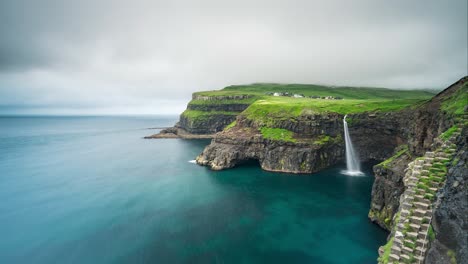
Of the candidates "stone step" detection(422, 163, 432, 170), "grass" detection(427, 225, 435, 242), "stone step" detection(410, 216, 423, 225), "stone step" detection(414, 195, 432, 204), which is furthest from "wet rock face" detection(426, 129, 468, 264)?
"stone step" detection(422, 163, 432, 170)

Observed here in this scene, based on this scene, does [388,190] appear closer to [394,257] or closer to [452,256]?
[394,257]

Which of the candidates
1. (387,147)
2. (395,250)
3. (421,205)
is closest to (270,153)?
(387,147)

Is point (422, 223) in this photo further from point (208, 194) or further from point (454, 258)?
point (208, 194)

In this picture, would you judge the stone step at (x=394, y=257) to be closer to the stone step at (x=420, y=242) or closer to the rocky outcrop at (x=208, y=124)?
the stone step at (x=420, y=242)

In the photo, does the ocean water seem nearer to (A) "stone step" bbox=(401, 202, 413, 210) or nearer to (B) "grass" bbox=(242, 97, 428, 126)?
(A) "stone step" bbox=(401, 202, 413, 210)

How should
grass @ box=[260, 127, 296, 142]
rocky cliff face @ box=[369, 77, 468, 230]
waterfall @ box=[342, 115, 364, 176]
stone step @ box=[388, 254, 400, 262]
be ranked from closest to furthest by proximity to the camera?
stone step @ box=[388, 254, 400, 262] < rocky cliff face @ box=[369, 77, 468, 230] < waterfall @ box=[342, 115, 364, 176] < grass @ box=[260, 127, 296, 142]

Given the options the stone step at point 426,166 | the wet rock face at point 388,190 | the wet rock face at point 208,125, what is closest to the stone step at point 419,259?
the stone step at point 426,166
